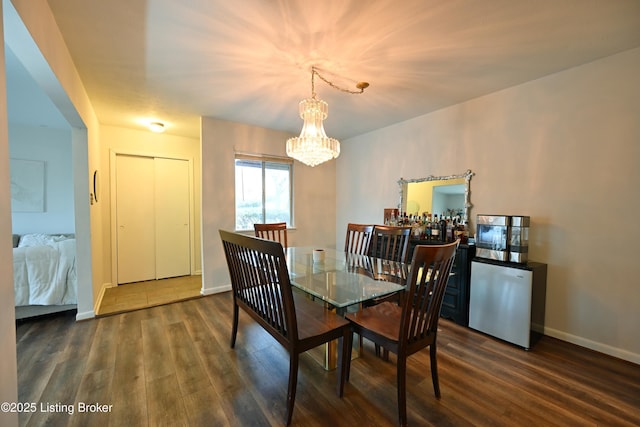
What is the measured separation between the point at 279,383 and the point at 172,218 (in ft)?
11.8

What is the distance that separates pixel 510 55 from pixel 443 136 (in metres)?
1.17

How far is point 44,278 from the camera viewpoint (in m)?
2.64

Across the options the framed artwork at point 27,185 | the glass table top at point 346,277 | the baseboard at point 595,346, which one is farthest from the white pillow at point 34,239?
the baseboard at point 595,346

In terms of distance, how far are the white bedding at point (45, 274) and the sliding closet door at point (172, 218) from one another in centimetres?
144

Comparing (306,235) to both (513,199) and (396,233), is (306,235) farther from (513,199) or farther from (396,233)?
(513,199)

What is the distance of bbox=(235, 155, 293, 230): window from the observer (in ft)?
12.8

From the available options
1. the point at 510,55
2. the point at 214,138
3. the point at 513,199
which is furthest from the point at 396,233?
the point at 214,138

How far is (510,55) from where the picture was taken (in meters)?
2.05

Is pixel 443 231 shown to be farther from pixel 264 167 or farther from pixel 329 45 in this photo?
pixel 264 167

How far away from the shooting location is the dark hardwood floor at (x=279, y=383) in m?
1.46

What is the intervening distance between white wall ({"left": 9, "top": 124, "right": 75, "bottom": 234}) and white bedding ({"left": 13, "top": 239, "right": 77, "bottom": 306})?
4.67 feet

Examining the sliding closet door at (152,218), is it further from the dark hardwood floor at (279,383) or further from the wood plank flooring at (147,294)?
the dark hardwood floor at (279,383)

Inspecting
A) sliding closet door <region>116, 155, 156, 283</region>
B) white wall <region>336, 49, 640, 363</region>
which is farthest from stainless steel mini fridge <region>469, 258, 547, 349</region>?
sliding closet door <region>116, 155, 156, 283</region>

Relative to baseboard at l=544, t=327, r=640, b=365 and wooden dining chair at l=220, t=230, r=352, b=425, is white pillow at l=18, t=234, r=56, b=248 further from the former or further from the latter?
baseboard at l=544, t=327, r=640, b=365
